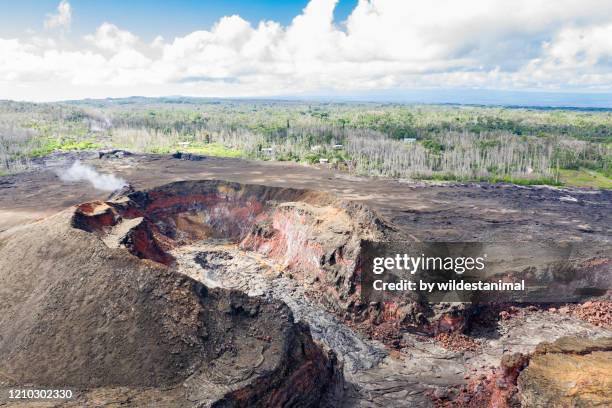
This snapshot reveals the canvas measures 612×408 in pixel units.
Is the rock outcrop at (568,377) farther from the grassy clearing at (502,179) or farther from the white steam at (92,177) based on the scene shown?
the grassy clearing at (502,179)

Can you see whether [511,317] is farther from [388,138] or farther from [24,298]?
[388,138]

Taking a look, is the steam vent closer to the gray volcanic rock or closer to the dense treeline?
the gray volcanic rock

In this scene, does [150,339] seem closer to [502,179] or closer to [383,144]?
[502,179]

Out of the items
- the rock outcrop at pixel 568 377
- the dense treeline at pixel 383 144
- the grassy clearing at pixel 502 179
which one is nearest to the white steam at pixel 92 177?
the dense treeline at pixel 383 144

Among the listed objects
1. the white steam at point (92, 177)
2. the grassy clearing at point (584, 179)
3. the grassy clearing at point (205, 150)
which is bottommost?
the grassy clearing at point (584, 179)

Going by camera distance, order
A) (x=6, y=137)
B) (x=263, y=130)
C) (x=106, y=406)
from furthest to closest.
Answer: (x=263, y=130), (x=6, y=137), (x=106, y=406)

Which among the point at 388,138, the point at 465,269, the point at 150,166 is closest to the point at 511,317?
the point at 465,269
